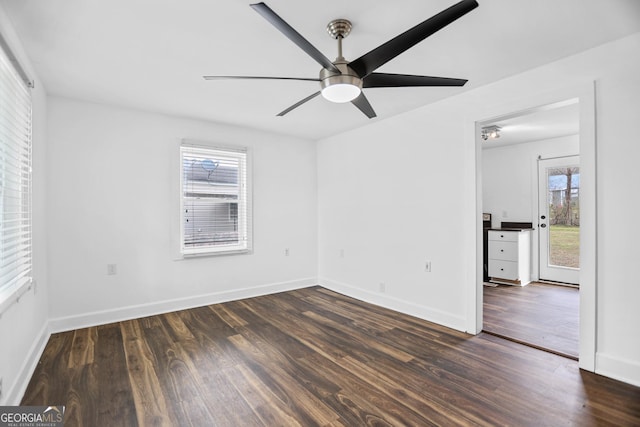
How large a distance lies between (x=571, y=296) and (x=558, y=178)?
2.04m

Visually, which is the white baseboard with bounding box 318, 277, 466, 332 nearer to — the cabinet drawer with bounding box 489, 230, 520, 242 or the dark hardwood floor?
the dark hardwood floor

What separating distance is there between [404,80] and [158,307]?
11.9 ft

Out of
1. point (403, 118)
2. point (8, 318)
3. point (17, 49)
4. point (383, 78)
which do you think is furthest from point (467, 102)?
point (8, 318)

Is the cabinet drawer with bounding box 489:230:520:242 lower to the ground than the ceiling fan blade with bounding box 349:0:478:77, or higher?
lower

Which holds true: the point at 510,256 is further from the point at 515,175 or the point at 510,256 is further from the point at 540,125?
the point at 540,125

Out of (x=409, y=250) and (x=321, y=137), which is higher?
(x=321, y=137)

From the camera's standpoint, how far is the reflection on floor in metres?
2.92

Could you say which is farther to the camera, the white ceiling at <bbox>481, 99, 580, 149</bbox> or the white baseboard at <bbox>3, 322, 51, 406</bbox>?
the white ceiling at <bbox>481, 99, 580, 149</bbox>

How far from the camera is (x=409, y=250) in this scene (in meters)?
3.73

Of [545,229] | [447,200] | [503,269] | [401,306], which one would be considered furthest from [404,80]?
[545,229]

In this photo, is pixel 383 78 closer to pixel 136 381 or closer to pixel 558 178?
pixel 136 381

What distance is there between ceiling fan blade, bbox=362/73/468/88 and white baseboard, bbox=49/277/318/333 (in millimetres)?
3331

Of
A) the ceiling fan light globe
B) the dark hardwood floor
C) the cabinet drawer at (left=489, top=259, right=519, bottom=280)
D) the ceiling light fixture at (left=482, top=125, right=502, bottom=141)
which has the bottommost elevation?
the dark hardwood floor

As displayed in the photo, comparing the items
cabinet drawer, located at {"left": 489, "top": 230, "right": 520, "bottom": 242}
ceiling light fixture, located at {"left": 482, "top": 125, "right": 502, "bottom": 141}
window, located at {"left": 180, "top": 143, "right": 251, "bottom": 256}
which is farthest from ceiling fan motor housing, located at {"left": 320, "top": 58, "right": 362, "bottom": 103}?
cabinet drawer, located at {"left": 489, "top": 230, "right": 520, "bottom": 242}
